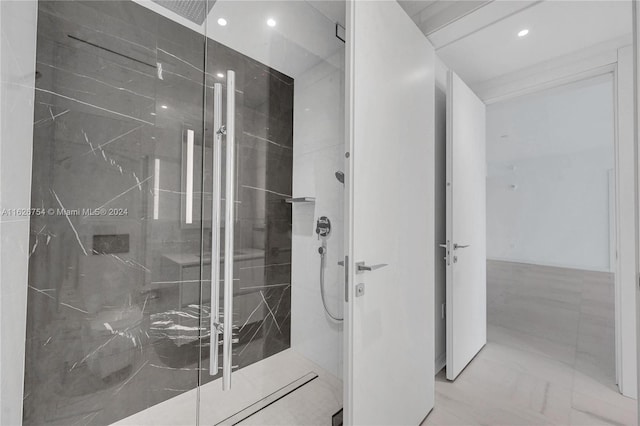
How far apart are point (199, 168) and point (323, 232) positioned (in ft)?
2.43

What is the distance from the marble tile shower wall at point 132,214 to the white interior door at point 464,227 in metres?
1.34

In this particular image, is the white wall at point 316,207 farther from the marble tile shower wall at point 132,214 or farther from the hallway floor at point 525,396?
the hallway floor at point 525,396

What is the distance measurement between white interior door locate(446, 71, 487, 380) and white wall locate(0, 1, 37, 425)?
2.38 m

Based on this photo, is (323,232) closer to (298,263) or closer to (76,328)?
(298,263)

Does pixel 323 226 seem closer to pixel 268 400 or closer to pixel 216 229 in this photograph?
pixel 216 229

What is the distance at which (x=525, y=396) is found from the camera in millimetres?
1899

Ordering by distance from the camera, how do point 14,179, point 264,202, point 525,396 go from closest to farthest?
1. point 14,179
2. point 264,202
3. point 525,396

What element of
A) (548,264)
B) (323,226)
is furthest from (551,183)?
(323,226)

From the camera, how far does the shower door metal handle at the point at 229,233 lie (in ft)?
4.11

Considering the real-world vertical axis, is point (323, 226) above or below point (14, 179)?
below

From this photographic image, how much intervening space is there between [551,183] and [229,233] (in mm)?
8531

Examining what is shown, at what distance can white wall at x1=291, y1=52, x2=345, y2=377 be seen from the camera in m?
1.47

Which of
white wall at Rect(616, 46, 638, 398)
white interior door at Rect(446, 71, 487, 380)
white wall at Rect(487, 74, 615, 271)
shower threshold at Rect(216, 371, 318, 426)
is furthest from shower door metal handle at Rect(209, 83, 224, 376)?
white wall at Rect(487, 74, 615, 271)

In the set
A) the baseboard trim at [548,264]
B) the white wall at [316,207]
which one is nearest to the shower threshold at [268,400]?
the white wall at [316,207]
